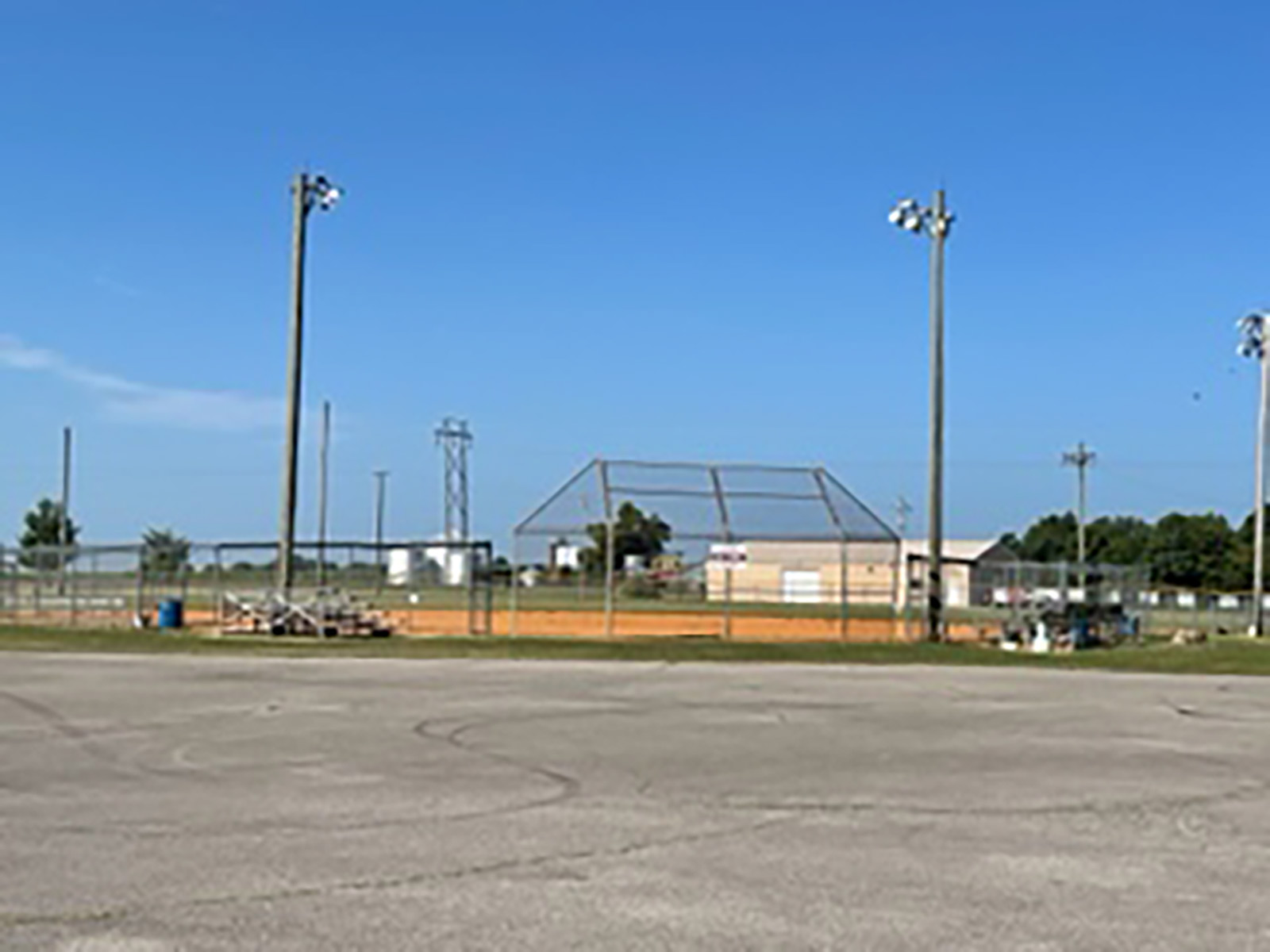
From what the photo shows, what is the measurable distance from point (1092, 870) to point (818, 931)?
88.2 inches

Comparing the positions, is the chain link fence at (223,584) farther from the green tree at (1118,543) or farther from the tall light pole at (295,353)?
the green tree at (1118,543)

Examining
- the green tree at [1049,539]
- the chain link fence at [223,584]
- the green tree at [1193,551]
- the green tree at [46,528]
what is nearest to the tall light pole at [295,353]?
the chain link fence at [223,584]

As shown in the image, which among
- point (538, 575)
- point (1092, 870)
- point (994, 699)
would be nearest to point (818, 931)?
point (1092, 870)

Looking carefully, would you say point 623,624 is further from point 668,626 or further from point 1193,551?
point 1193,551

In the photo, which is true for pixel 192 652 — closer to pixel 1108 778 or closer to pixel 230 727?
pixel 230 727

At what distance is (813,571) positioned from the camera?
142 ft

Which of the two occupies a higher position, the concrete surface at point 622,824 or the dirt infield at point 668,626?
the dirt infield at point 668,626

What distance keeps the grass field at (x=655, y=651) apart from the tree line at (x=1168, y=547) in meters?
81.1

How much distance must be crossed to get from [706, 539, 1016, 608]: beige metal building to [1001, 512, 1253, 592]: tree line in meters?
70.3

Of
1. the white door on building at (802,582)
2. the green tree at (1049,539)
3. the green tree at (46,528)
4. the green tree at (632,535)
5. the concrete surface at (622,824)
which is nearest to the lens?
the concrete surface at (622,824)

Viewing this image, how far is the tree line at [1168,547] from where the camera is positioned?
121m

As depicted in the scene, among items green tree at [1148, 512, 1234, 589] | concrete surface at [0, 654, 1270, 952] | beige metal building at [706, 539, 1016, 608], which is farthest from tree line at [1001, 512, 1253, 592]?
concrete surface at [0, 654, 1270, 952]

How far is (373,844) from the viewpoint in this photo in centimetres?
895

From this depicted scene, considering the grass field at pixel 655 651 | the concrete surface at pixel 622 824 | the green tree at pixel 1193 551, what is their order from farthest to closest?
the green tree at pixel 1193 551 → the grass field at pixel 655 651 → the concrete surface at pixel 622 824
